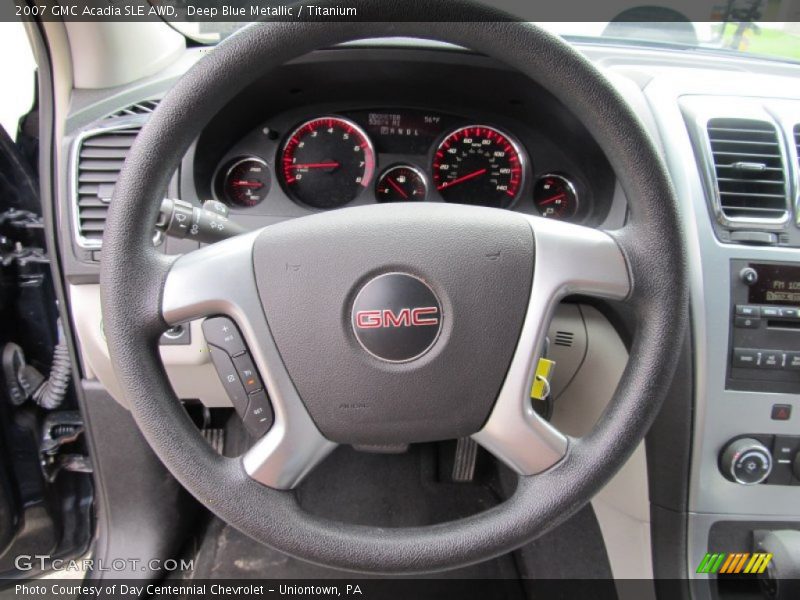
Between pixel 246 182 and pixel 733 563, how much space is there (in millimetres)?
1298

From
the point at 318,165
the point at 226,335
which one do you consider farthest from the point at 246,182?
the point at 226,335

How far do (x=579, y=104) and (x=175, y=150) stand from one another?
0.51 m

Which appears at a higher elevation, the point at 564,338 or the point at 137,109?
the point at 137,109

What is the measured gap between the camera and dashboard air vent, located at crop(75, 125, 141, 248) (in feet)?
3.70

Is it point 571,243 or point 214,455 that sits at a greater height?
point 571,243

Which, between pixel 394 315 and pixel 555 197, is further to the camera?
pixel 555 197

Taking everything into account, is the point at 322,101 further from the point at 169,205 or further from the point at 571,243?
the point at 571,243

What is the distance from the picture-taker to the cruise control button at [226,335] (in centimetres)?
82

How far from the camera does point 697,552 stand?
3.90ft

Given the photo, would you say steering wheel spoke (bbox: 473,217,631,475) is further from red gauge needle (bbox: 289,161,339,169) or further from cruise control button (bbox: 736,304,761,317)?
red gauge needle (bbox: 289,161,339,169)

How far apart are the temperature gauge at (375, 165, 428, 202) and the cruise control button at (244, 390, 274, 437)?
684mm

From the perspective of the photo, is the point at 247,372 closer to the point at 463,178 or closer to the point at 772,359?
the point at 463,178

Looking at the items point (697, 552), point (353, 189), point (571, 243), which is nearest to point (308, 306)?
point (571, 243)

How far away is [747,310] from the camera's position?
1.13 m
